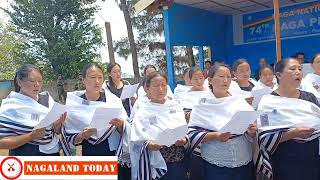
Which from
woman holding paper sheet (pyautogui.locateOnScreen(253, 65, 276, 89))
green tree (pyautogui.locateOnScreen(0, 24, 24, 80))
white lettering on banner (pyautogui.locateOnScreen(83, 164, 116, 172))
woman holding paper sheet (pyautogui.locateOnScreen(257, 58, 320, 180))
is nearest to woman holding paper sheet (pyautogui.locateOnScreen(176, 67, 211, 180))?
woman holding paper sheet (pyautogui.locateOnScreen(253, 65, 276, 89))

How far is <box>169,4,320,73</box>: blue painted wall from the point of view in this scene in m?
10.3

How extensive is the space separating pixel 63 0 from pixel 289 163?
19.0 metres

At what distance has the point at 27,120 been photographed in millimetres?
3312

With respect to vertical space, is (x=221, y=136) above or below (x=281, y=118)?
below

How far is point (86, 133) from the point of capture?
139 inches

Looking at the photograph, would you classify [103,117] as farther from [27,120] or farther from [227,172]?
[227,172]

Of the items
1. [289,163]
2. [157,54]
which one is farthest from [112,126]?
[157,54]

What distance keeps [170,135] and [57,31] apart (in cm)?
1825

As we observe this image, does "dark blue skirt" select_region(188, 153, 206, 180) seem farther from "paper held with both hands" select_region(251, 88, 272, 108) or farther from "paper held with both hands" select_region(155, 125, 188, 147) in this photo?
"paper held with both hands" select_region(251, 88, 272, 108)

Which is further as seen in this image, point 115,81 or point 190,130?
point 115,81

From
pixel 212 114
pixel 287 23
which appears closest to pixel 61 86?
pixel 287 23

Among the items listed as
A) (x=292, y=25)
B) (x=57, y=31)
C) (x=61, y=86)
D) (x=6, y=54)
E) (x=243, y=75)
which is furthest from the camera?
(x=6, y=54)

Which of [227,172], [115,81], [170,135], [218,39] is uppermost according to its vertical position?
[218,39]

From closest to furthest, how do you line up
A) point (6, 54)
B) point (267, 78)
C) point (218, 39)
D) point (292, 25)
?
point (267, 78) → point (292, 25) → point (218, 39) → point (6, 54)
